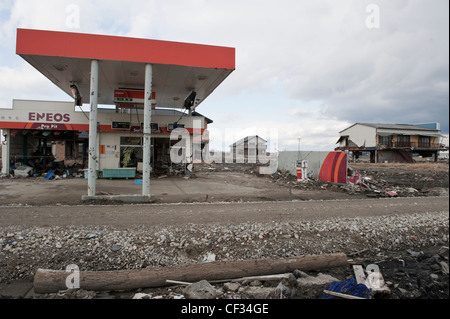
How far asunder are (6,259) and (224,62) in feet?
30.0

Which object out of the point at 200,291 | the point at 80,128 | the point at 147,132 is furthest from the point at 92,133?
the point at 80,128

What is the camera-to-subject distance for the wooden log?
3881mm

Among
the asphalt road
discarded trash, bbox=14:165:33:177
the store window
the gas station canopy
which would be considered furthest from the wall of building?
discarded trash, bbox=14:165:33:177

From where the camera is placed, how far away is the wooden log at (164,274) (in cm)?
388

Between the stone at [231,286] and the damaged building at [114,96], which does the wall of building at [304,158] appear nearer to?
the damaged building at [114,96]

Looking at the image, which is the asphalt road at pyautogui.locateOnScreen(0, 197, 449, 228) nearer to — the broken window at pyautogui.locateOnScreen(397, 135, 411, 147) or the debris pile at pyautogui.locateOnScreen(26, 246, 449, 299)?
the debris pile at pyautogui.locateOnScreen(26, 246, 449, 299)

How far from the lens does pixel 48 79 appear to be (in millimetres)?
13062

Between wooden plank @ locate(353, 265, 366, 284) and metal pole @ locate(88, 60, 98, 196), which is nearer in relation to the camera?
wooden plank @ locate(353, 265, 366, 284)

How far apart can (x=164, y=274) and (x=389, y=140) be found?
5035 centimetres

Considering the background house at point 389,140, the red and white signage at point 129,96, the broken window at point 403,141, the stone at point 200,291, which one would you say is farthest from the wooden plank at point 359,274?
the broken window at point 403,141

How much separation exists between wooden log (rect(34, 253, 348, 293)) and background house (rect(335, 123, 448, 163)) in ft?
146
